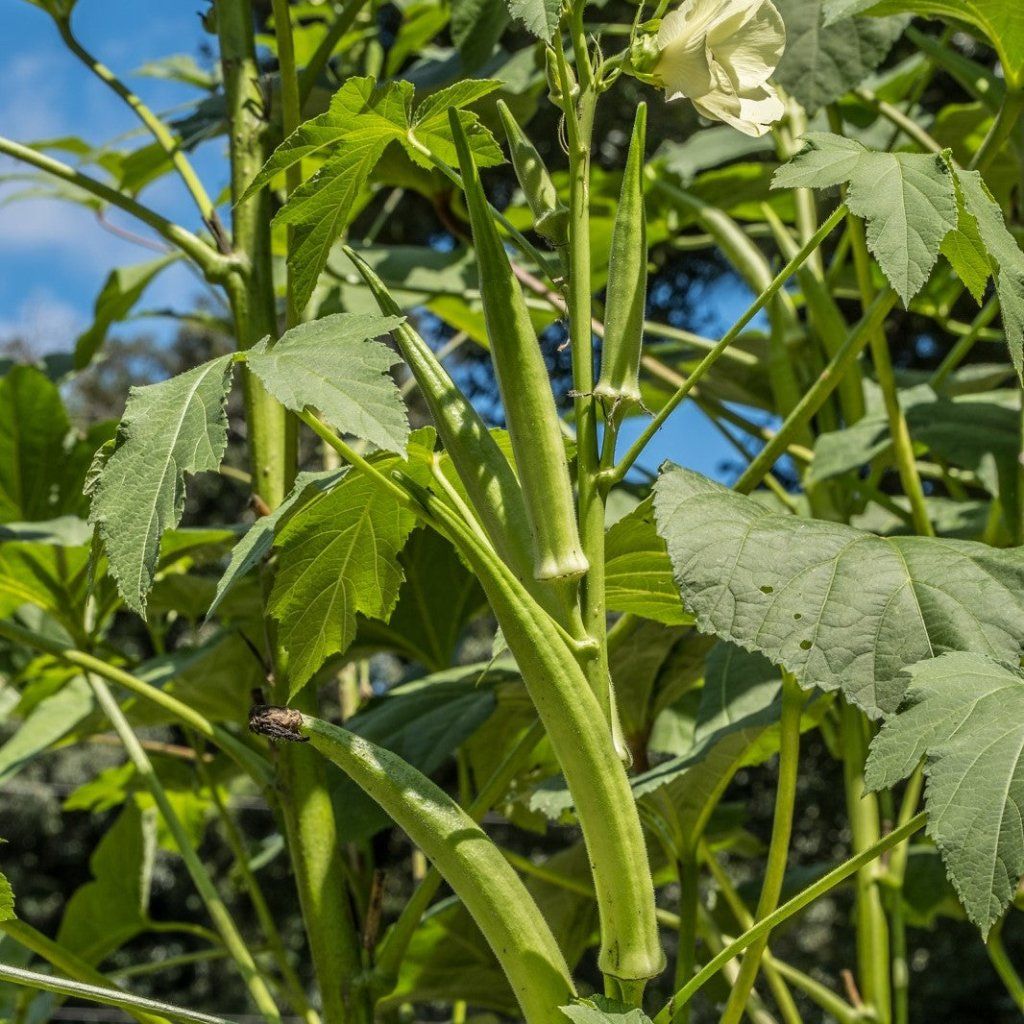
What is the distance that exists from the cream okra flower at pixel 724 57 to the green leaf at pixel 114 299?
828mm

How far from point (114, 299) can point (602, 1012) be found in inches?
40.3

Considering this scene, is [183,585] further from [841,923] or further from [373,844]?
[841,923]

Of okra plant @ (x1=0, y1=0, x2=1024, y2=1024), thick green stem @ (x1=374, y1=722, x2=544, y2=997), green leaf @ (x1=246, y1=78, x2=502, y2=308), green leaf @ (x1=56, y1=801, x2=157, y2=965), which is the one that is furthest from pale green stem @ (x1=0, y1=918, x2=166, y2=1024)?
green leaf @ (x1=56, y1=801, x2=157, y2=965)

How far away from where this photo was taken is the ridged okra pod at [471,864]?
58 cm

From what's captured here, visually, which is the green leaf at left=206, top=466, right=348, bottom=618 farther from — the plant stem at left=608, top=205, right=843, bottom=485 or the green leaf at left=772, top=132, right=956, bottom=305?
the green leaf at left=772, top=132, right=956, bottom=305

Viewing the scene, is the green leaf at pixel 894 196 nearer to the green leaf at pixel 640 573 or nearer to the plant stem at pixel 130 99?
the green leaf at pixel 640 573

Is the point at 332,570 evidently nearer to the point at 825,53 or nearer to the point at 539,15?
the point at 539,15

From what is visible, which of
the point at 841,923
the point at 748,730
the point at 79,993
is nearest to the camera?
the point at 79,993

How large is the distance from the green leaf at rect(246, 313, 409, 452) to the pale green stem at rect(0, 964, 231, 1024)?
0.88 feet

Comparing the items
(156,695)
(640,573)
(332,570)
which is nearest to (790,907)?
(640,573)

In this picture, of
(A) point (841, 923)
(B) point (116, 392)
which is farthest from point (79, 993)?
(B) point (116, 392)

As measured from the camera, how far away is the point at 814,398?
28.1 inches

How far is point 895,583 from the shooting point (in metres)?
0.65

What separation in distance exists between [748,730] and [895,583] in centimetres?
28
